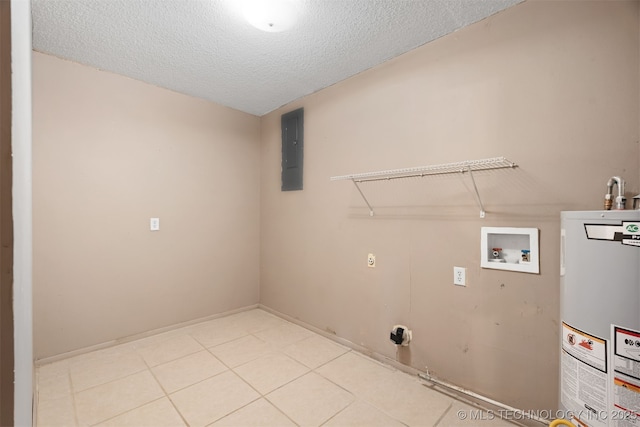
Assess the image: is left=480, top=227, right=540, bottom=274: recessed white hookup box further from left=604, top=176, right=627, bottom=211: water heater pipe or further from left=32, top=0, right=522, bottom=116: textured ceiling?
left=32, top=0, right=522, bottom=116: textured ceiling

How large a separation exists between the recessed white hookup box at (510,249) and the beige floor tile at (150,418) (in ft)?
6.89

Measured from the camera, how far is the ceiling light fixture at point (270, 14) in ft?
5.54

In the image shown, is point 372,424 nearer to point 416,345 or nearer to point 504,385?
point 416,345

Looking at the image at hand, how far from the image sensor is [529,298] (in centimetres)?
164

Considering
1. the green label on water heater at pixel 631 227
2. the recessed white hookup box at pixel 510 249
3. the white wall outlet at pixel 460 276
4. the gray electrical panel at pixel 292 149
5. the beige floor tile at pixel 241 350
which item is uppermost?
the gray electrical panel at pixel 292 149

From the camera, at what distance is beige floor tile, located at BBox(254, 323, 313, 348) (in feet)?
8.80

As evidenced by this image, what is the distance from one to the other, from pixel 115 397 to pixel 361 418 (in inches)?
62.6

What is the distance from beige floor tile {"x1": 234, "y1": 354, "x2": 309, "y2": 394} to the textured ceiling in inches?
97.4

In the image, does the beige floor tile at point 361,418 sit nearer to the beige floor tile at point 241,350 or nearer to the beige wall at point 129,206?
the beige floor tile at point 241,350

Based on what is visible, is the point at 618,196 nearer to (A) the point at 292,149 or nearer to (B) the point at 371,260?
(B) the point at 371,260

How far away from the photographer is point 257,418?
1.68 metres

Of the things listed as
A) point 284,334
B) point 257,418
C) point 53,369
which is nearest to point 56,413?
point 53,369

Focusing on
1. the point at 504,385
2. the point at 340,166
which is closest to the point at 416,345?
the point at 504,385

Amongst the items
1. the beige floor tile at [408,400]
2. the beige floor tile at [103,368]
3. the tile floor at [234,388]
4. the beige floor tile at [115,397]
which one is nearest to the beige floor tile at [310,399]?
the tile floor at [234,388]
